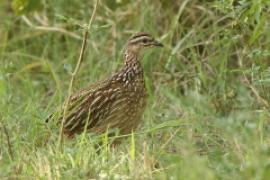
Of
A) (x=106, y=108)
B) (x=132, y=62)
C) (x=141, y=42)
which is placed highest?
(x=141, y=42)

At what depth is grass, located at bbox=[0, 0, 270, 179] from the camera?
6000 millimetres

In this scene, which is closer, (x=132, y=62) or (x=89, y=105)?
(x=89, y=105)

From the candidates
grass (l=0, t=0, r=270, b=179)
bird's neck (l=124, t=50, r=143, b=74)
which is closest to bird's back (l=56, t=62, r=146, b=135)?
grass (l=0, t=0, r=270, b=179)

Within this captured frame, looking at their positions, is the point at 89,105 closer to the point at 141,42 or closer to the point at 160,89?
the point at 141,42

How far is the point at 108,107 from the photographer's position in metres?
7.73

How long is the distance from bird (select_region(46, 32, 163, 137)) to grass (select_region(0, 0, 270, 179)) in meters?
0.17

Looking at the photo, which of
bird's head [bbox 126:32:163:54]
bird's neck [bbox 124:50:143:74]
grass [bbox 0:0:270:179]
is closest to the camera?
grass [bbox 0:0:270:179]

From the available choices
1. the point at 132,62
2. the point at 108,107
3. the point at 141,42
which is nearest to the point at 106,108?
the point at 108,107

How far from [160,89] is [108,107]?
61.6 inches

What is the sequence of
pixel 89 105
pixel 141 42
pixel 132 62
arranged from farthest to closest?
pixel 141 42 → pixel 132 62 → pixel 89 105

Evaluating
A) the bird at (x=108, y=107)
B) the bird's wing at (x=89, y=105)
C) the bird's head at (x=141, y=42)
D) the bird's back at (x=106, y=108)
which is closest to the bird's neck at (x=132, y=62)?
the bird's head at (x=141, y=42)

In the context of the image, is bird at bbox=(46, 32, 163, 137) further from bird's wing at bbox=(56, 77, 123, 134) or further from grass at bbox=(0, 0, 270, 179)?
grass at bbox=(0, 0, 270, 179)

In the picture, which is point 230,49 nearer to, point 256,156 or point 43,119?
point 43,119

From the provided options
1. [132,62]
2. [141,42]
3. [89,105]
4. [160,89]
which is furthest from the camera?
[160,89]
